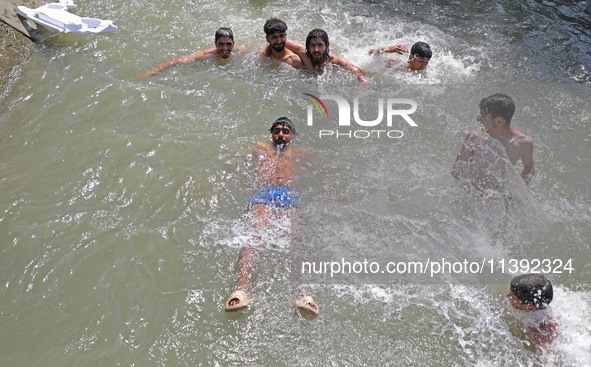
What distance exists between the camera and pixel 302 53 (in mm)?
6340

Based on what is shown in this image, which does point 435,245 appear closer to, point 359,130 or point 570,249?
point 570,249

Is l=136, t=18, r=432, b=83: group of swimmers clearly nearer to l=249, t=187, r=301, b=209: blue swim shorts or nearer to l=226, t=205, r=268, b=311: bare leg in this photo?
l=249, t=187, r=301, b=209: blue swim shorts

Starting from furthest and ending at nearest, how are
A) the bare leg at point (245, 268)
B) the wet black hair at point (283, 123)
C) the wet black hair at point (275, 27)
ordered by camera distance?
the wet black hair at point (275, 27)
the wet black hair at point (283, 123)
the bare leg at point (245, 268)

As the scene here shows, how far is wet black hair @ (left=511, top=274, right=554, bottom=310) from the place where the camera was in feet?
11.7

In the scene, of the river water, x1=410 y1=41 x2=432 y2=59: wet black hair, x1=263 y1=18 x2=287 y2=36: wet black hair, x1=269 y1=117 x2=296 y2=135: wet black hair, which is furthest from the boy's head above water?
x1=263 y1=18 x2=287 y2=36: wet black hair

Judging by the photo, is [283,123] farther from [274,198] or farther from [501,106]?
[501,106]

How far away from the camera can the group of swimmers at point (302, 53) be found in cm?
598

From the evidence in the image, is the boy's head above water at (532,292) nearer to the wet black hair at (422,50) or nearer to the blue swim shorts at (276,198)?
the blue swim shorts at (276,198)

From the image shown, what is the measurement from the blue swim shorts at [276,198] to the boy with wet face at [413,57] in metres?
2.58

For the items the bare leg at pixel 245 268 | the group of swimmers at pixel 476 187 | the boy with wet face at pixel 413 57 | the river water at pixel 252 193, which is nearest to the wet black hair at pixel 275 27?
the river water at pixel 252 193

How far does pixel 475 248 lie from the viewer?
14.0 feet

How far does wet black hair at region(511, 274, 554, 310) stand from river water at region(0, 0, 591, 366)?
23cm

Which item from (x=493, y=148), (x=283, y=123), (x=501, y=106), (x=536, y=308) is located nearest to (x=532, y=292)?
(x=536, y=308)

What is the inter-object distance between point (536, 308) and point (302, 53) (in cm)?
399
